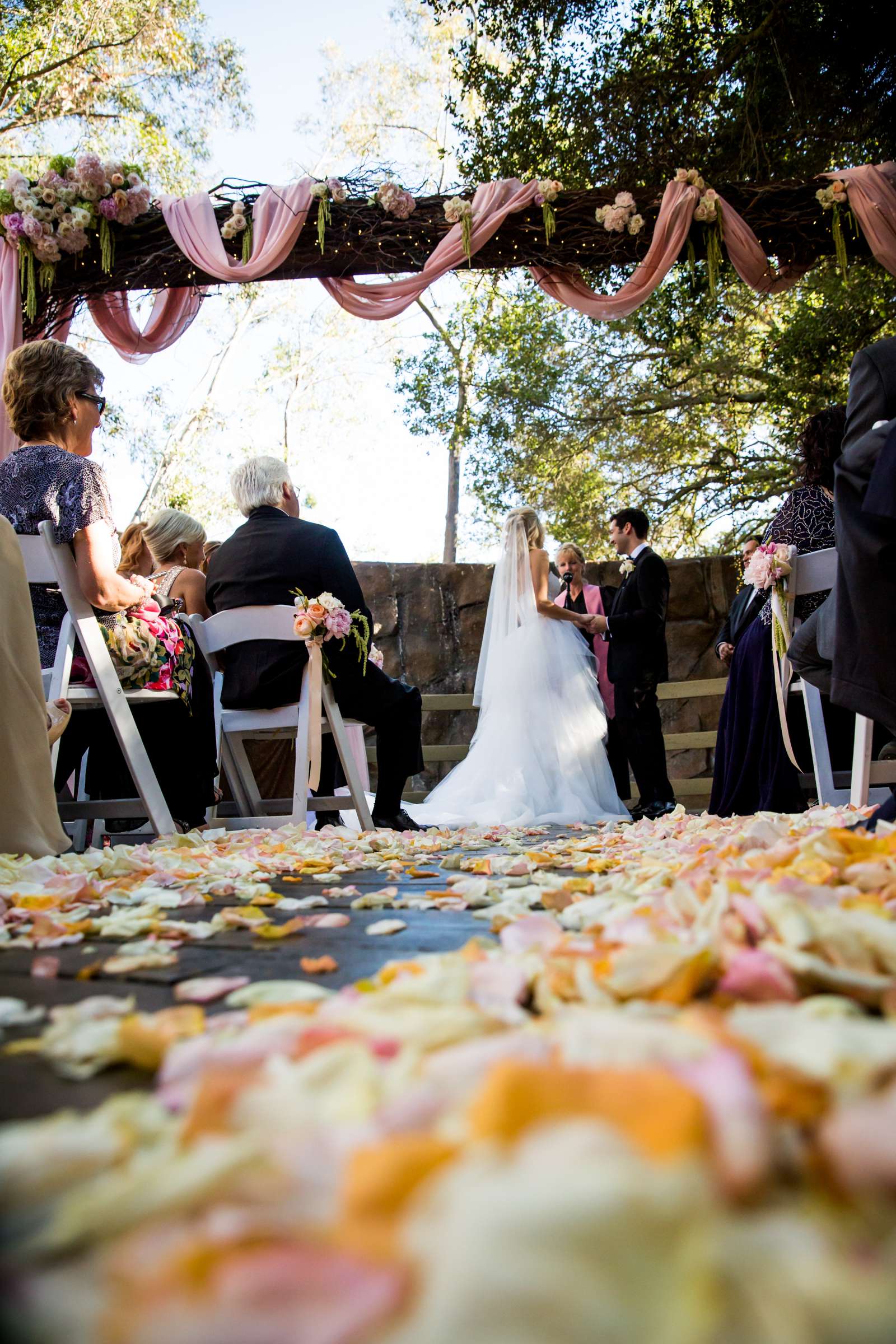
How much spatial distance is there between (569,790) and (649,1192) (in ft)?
17.8

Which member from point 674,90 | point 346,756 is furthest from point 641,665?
point 674,90

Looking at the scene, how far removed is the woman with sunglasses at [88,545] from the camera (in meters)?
3.00

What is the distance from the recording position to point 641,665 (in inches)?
223

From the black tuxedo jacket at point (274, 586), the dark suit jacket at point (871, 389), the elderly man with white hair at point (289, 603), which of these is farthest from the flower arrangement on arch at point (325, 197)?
the dark suit jacket at point (871, 389)

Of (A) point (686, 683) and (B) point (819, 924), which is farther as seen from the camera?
(A) point (686, 683)

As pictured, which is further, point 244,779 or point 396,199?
point 396,199

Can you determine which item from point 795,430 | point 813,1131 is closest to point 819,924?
point 813,1131

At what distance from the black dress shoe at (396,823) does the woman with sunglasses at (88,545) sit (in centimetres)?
92

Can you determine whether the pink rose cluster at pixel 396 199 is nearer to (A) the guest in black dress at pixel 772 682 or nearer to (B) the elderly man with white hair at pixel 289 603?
(B) the elderly man with white hair at pixel 289 603

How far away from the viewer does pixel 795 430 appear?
949 centimetres

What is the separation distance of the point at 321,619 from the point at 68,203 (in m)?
3.47

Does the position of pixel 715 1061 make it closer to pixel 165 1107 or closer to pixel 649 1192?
pixel 649 1192

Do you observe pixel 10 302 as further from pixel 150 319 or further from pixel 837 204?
pixel 837 204

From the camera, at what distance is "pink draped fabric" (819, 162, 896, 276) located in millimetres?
5555
